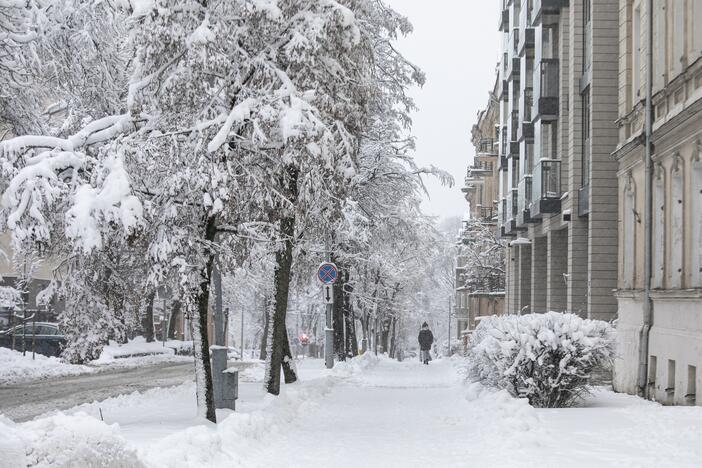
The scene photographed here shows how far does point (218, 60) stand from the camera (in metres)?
12.9

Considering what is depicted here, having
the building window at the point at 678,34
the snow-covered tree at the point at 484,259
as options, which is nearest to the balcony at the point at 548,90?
the building window at the point at 678,34

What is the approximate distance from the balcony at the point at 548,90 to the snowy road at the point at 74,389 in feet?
44.4

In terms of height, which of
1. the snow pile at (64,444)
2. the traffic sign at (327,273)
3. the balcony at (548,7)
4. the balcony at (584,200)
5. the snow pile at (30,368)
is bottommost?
the snow pile at (30,368)

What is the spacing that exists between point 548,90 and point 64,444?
92.9ft

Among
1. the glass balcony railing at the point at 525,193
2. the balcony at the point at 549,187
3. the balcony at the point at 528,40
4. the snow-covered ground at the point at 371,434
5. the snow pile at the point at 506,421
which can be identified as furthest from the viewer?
the balcony at the point at 528,40

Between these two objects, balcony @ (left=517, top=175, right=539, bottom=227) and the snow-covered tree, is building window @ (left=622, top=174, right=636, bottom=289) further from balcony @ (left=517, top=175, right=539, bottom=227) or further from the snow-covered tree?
the snow-covered tree

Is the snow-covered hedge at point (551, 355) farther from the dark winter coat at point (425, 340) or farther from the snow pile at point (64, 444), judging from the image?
the dark winter coat at point (425, 340)

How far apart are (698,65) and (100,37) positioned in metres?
9.17

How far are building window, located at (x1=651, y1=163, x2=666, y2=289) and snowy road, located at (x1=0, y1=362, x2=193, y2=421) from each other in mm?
10770

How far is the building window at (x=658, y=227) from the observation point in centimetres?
1877

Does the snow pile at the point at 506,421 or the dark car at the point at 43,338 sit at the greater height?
the snow pile at the point at 506,421

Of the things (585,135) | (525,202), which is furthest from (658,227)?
(525,202)

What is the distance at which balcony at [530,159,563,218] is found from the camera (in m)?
31.8

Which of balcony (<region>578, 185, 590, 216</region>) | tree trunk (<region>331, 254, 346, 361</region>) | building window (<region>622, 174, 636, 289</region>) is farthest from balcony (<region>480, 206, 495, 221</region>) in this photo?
building window (<region>622, 174, 636, 289</region>)
